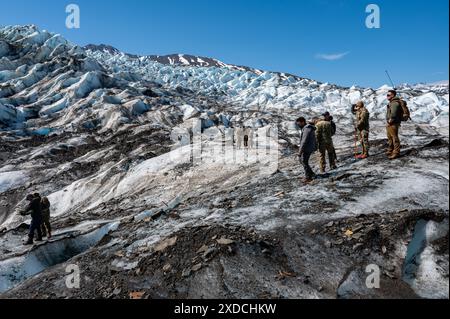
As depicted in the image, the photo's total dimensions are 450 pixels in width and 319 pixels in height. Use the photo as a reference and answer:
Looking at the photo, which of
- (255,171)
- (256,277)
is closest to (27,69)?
(255,171)

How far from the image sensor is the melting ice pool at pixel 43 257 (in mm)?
11109

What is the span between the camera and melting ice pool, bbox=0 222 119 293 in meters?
11.1

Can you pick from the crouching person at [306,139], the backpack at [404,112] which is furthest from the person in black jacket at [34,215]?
the backpack at [404,112]

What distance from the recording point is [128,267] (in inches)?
330

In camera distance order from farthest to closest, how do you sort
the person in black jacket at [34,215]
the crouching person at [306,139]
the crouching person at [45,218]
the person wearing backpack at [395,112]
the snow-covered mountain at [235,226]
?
the crouching person at [45,218] → the person in black jacket at [34,215] → the crouching person at [306,139] → the person wearing backpack at [395,112] → the snow-covered mountain at [235,226]

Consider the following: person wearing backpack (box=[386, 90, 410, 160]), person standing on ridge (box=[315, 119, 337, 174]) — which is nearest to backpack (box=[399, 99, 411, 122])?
person wearing backpack (box=[386, 90, 410, 160])

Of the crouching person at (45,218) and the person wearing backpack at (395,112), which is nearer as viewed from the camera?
the person wearing backpack at (395,112)

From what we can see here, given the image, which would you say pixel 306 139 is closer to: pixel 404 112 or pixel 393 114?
pixel 393 114

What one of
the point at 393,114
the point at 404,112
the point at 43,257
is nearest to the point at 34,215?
the point at 43,257

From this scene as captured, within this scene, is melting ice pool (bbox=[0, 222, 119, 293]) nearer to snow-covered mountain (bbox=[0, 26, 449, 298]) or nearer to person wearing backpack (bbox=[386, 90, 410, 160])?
snow-covered mountain (bbox=[0, 26, 449, 298])

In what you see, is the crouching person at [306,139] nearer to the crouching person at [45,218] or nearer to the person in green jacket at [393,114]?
the person in green jacket at [393,114]
